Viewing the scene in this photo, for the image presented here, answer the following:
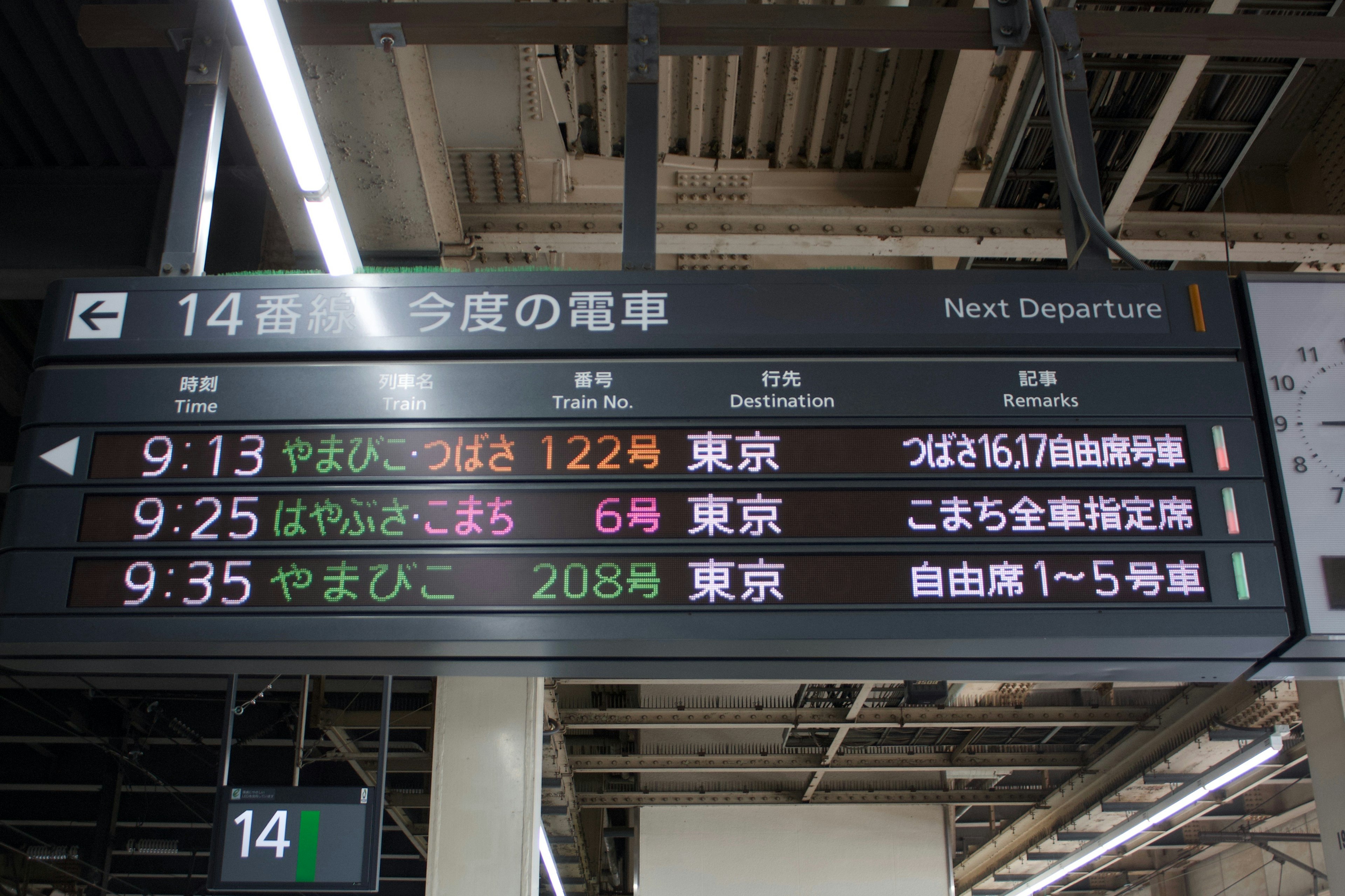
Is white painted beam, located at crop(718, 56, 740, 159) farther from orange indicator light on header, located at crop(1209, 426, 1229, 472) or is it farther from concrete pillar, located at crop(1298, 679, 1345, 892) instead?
concrete pillar, located at crop(1298, 679, 1345, 892)

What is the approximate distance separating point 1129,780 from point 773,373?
1170 centimetres

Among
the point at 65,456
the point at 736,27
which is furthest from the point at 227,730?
the point at 736,27

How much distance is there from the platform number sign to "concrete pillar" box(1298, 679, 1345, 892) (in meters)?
6.06

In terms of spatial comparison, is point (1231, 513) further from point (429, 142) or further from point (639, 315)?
point (429, 142)

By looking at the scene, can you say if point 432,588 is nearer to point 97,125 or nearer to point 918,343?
point 918,343

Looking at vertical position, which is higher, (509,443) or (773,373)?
(773,373)

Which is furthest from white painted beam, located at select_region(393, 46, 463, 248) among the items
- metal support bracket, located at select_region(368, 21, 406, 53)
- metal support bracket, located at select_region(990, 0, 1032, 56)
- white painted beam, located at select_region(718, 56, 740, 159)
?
metal support bracket, located at select_region(990, 0, 1032, 56)

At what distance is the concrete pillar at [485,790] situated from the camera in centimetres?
687

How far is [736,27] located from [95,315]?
217 cm

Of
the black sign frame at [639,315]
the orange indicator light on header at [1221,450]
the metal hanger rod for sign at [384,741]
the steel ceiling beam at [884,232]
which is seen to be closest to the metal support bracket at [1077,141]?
the black sign frame at [639,315]

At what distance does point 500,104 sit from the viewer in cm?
492

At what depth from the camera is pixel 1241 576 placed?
2.79m

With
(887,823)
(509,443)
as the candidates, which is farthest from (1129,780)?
(509,443)

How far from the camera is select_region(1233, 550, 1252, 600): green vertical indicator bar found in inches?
109
